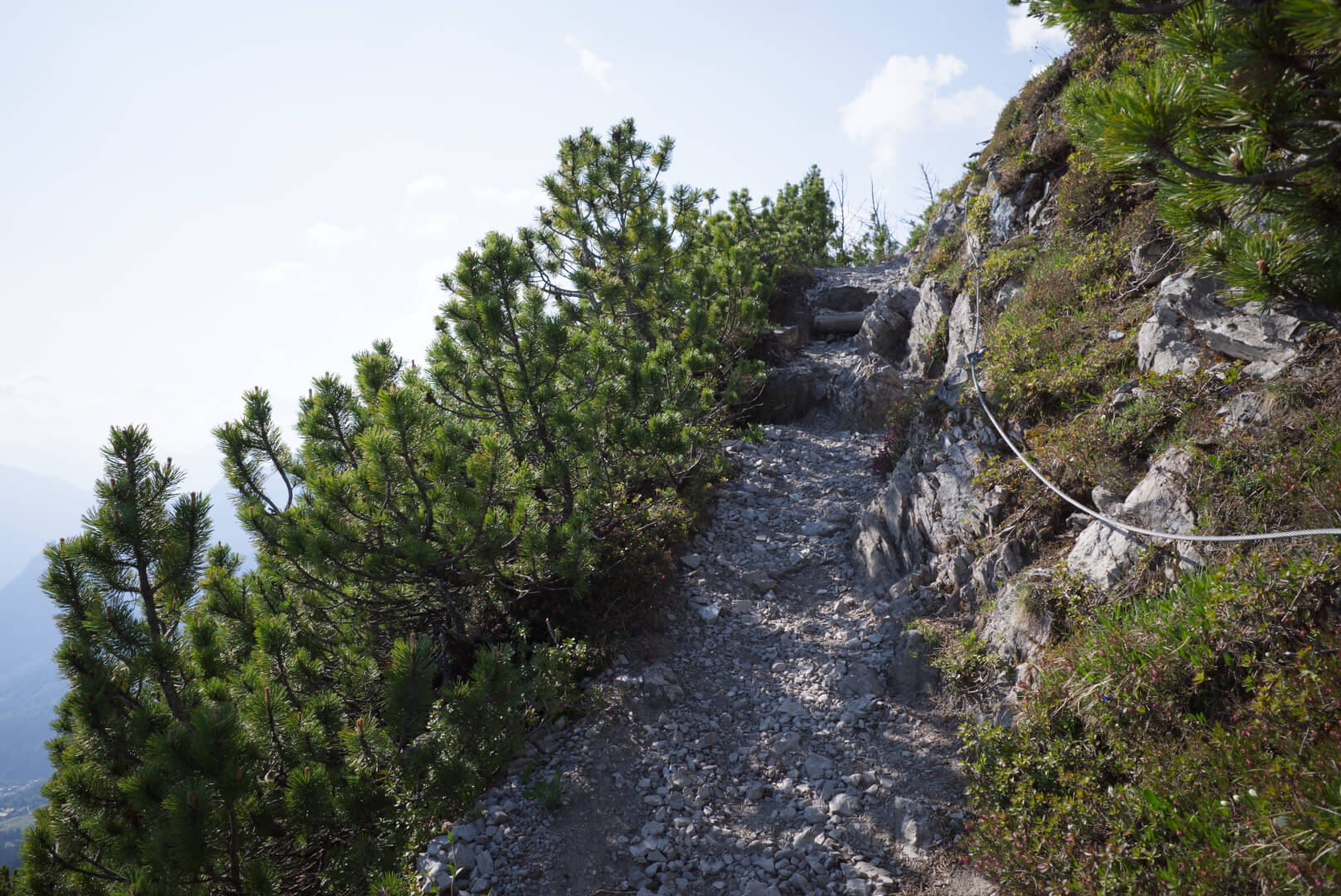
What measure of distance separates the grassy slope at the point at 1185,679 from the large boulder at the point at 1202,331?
0.18 meters

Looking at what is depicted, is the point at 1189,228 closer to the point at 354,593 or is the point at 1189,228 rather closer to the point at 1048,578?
the point at 1048,578

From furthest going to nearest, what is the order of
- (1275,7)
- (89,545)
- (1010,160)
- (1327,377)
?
1. (1010,160)
2. (1327,377)
3. (89,545)
4. (1275,7)

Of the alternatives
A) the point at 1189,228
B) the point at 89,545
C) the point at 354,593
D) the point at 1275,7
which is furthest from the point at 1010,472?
the point at 89,545

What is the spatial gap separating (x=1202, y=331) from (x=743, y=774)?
648cm

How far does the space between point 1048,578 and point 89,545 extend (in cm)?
784

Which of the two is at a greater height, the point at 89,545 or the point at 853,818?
the point at 89,545

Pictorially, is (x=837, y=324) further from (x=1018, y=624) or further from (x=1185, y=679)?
(x=1185, y=679)

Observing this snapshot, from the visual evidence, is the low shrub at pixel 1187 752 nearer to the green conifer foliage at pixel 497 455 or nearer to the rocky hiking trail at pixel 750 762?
the rocky hiking trail at pixel 750 762

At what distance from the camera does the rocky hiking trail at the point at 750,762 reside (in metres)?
4.93

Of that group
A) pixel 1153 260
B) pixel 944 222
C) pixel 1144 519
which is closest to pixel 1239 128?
pixel 1144 519

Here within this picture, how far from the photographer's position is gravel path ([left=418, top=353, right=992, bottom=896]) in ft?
16.1

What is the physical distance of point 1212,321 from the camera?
6105 millimetres

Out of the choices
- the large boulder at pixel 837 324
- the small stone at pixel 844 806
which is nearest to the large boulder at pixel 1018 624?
the small stone at pixel 844 806

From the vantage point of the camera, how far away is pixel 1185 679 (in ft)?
13.8
